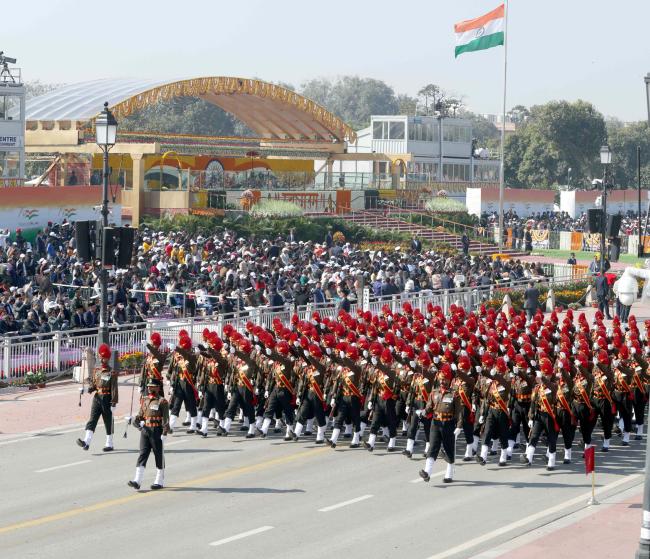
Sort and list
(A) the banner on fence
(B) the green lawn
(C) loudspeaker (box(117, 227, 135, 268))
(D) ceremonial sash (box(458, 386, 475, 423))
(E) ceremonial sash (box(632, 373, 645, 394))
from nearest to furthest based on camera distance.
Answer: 1. (D) ceremonial sash (box(458, 386, 475, 423))
2. (E) ceremonial sash (box(632, 373, 645, 394))
3. (C) loudspeaker (box(117, 227, 135, 268))
4. (B) the green lawn
5. (A) the banner on fence

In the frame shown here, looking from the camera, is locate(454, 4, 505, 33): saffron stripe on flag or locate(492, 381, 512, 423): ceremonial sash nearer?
locate(492, 381, 512, 423): ceremonial sash

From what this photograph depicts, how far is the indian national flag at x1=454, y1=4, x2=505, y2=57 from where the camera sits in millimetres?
53344

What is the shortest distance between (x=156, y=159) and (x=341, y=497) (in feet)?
121

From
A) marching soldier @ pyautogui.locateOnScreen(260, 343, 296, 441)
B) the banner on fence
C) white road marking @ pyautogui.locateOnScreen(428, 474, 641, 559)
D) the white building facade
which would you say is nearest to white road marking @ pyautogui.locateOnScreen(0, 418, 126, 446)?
marching soldier @ pyautogui.locateOnScreen(260, 343, 296, 441)

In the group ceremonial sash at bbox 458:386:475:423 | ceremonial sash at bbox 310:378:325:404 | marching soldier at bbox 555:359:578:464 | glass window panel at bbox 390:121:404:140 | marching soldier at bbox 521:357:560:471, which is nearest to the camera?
ceremonial sash at bbox 458:386:475:423

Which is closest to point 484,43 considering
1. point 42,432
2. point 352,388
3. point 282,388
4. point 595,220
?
point 595,220

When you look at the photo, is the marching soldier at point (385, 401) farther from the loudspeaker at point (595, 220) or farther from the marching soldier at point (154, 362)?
the loudspeaker at point (595, 220)

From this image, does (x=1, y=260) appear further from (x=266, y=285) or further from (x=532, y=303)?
(x=532, y=303)

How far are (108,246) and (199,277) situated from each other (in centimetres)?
1112

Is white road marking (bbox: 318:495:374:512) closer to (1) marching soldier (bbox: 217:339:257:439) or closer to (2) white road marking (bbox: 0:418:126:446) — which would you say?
(1) marching soldier (bbox: 217:339:257:439)

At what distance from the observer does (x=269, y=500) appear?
16781mm

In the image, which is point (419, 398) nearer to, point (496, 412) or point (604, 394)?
point (496, 412)

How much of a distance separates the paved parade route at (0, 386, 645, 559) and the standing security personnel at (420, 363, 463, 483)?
28cm

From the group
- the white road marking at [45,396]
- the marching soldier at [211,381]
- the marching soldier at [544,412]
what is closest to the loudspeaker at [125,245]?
the marching soldier at [211,381]
